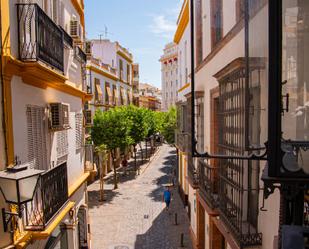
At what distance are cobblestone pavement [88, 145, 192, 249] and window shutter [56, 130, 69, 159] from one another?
246 inches

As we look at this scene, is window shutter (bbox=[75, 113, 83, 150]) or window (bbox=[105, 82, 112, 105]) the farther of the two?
window (bbox=[105, 82, 112, 105])

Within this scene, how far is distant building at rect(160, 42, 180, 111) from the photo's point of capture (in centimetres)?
7562

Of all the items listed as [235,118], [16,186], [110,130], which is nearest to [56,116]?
[16,186]

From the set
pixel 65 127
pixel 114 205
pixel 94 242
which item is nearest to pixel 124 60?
pixel 114 205

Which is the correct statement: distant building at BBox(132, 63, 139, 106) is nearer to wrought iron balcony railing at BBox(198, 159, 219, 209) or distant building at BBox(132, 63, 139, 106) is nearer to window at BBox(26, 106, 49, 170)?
wrought iron balcony railing at BBox(198, 159, 219, 209)

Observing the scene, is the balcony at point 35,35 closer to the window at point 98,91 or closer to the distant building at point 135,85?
the window at point 98,91

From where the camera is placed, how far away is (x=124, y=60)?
137 feet

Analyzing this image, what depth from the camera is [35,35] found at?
579cm

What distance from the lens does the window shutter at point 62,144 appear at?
29.2ft

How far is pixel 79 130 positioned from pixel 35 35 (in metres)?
6.58

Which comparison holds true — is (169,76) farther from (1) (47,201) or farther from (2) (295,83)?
(2) (295,83)

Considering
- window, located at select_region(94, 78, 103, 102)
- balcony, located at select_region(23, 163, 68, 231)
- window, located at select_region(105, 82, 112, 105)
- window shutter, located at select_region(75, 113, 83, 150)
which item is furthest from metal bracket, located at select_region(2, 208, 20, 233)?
window, located at select_region(105, 82, 112, 105)

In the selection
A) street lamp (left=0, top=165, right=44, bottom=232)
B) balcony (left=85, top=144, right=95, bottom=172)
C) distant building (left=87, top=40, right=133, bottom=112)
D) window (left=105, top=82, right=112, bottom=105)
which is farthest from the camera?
window (left=105, top=82, right=112, bottom=105)

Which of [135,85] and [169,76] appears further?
[169,76]
